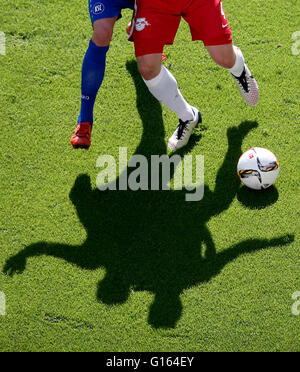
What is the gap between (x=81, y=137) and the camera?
15.2ft

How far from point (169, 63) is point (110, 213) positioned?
1.92m

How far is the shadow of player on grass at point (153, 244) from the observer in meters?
4.19

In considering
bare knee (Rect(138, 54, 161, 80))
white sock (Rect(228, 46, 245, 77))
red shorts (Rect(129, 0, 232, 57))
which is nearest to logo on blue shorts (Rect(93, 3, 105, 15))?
red shorts (Rect(129, 0, 232, 57))

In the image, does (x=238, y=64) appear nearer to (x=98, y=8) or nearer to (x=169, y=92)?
(x=169, y=92)

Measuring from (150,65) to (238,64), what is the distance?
89cm

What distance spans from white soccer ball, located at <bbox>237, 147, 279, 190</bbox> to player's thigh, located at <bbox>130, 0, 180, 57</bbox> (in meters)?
1.27

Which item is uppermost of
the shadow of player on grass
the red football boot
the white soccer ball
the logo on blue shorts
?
the logo on blue shorts

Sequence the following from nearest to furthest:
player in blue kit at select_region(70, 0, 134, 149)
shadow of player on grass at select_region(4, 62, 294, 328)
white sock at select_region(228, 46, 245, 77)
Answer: player in blue kit at select_region(70, 0, 134, 149) → shadow of player on grass at select_region(4, 62, 294, 328) → white sock at select_region(228, 46, 245, 77)

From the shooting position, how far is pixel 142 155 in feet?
16.0

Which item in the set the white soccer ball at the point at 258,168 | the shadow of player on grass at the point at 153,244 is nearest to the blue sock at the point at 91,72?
the shadow of player on grass at the point at 153,244

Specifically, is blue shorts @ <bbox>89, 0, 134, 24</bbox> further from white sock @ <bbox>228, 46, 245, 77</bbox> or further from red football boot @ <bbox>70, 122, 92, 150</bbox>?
white sock @ <bbox>228, 46, 245, 77</bbox>

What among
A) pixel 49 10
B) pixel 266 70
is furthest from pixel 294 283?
pixel 49 10

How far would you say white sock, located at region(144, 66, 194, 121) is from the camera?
4355mm

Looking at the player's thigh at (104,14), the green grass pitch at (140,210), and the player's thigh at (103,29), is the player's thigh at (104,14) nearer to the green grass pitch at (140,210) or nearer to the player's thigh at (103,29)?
the player's thigh at (103,29)
